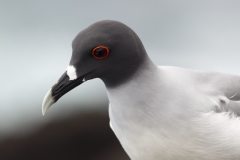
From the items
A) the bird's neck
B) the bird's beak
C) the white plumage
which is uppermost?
the bird's neck

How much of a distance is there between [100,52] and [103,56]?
19 mm

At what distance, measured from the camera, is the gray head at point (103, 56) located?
1.07 m

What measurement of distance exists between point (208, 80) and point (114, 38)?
424mm

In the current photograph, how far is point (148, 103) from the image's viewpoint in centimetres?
118

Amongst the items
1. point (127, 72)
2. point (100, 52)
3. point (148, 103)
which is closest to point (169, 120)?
point (148, 103)

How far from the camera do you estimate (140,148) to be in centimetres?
122

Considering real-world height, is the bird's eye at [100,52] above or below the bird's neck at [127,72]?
above

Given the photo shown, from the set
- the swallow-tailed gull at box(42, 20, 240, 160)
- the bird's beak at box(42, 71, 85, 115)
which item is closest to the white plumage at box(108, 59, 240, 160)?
the swallow-tailed gull at box(42, 20, 240, 160)

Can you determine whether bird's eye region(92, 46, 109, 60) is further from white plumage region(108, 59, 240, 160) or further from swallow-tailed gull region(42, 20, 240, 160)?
white plumage region(108, 59, 240, 160)

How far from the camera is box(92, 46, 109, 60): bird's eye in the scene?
1.08 m

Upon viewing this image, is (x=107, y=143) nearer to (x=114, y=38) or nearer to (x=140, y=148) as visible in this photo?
(x=140, y=148)

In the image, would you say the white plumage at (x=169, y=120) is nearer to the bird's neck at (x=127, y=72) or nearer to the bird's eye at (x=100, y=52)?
the bird's neck at (x=127, y=72)

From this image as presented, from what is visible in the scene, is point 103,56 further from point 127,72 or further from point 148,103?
point 148,103

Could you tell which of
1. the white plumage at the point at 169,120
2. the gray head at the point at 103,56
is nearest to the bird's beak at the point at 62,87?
the gray head at the point at 103,56
